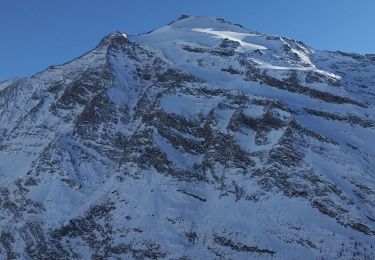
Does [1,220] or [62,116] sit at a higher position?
[62,116]

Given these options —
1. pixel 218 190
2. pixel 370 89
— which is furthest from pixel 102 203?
pixel 370 89

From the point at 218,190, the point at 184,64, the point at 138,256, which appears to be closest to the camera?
the point at 138,256

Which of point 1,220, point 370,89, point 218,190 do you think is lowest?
point 1,220

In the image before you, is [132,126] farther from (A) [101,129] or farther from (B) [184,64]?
(B) [184,64]

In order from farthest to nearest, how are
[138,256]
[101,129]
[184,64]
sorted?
[184,64] < [101,129] < [138,256]

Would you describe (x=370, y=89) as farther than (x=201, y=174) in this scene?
Yes

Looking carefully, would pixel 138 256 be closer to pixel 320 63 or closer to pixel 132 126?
pixel 132 126

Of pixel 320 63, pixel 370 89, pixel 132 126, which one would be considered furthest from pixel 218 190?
pixel 320 63
